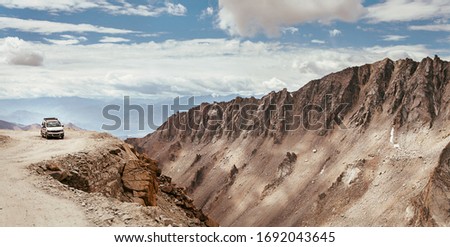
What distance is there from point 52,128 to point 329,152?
97654 millimetres

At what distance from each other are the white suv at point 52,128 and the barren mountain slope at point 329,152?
65.8 m

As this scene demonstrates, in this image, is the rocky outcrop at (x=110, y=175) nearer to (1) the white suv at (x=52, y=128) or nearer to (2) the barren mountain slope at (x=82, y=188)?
(2) the barren mountain slope at (x=82, y=188)

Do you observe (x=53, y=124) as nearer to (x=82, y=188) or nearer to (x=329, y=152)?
(x=82, y=188)

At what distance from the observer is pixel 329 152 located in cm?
12406

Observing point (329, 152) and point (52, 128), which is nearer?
point (52, 128)

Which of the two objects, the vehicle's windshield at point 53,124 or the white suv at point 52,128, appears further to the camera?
the vehicle's windshield at point 53,124

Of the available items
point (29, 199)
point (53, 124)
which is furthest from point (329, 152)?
point (29, 199)

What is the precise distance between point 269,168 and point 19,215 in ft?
384

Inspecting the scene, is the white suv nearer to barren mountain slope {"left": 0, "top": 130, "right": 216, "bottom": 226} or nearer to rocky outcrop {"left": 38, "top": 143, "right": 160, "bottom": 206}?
barren mountain slope {"left": 0, "top": 130, "right": 216, "bottom": 226}

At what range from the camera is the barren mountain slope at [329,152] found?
9300 cm

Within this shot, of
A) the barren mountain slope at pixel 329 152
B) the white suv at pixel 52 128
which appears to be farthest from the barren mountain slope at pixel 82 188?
the barren mountain slope at pixel 329 152

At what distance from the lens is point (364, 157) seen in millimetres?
110938

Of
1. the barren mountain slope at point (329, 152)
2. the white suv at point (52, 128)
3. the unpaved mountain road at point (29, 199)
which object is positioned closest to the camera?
the unpaved mountain road at point (29, 199)

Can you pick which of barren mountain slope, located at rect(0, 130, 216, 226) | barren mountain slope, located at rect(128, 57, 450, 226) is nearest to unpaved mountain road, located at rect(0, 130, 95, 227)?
barren mountain slope, located at rect(0, 130, 216, 226)
